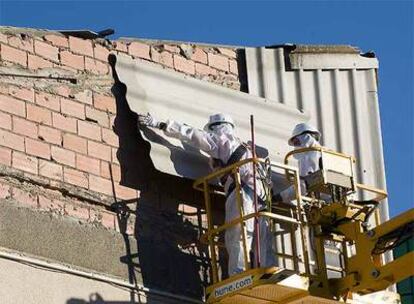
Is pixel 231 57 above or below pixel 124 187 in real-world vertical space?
above

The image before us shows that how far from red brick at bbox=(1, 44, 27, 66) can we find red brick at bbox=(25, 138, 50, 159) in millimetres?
777

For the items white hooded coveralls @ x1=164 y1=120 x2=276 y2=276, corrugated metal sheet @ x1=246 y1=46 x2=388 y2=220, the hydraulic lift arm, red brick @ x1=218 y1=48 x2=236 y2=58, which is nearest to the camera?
the hydraulic lift arm

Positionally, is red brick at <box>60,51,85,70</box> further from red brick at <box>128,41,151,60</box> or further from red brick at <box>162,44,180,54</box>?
red brick at <box>162,44,180,54</box>

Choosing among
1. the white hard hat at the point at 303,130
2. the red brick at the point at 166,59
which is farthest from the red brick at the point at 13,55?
the white hard hat at the point at 303,130

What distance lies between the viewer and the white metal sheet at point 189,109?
1223cm

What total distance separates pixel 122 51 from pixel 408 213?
3.46 metres

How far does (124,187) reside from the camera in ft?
39.2

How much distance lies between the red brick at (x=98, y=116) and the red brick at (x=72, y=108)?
0.06 meters

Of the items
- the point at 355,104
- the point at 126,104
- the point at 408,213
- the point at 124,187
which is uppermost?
the point at 355,104

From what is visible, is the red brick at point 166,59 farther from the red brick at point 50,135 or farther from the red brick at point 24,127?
the red brick at point 24,127

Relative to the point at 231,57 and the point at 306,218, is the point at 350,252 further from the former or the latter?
the point at 231,57

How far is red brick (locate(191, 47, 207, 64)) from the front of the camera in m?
13.3

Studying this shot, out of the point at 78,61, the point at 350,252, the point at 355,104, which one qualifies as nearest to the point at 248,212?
the point at 350,252

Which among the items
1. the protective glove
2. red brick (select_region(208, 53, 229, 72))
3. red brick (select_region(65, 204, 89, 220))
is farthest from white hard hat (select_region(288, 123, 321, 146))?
red brick (select_region(65, 204, 89, 220))
